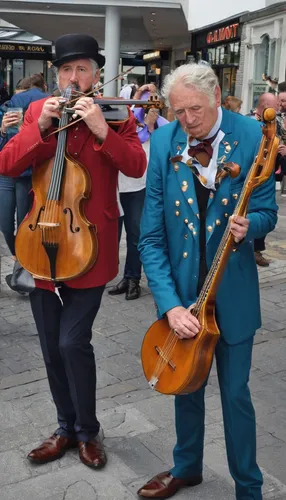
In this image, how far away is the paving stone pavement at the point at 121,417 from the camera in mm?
3166

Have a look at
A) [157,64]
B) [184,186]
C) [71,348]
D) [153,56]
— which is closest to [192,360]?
[184,186]

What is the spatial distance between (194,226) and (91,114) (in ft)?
2.26

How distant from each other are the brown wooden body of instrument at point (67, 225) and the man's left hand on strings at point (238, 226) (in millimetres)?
864

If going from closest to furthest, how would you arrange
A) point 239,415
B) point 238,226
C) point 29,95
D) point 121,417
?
point 238,226
point 239,415
point 121,417
point 29,95

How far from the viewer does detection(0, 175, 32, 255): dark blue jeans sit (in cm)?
601

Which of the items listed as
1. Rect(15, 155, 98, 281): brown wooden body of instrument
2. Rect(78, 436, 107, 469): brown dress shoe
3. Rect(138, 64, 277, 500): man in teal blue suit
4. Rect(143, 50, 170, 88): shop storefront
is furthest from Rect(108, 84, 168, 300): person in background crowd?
Rect(143, 50, 170, 88): shop storefront

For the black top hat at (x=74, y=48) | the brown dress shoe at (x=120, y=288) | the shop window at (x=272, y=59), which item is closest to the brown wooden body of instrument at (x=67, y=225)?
the black top hat at (x=74, y=48)

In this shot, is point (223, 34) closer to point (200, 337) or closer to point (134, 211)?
point (134, 211)

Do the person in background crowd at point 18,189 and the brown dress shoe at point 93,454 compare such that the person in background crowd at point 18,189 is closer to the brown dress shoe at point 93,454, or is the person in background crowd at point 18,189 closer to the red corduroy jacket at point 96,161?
the red corduroy jacket at point 96,161

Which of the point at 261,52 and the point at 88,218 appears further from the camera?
the point at 261,52

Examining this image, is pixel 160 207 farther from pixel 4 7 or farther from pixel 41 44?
pixel 41 44

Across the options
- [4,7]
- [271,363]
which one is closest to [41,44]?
[4,7]

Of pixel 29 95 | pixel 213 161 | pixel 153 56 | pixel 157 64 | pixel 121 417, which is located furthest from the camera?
pixel 157 64

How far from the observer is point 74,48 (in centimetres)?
303
